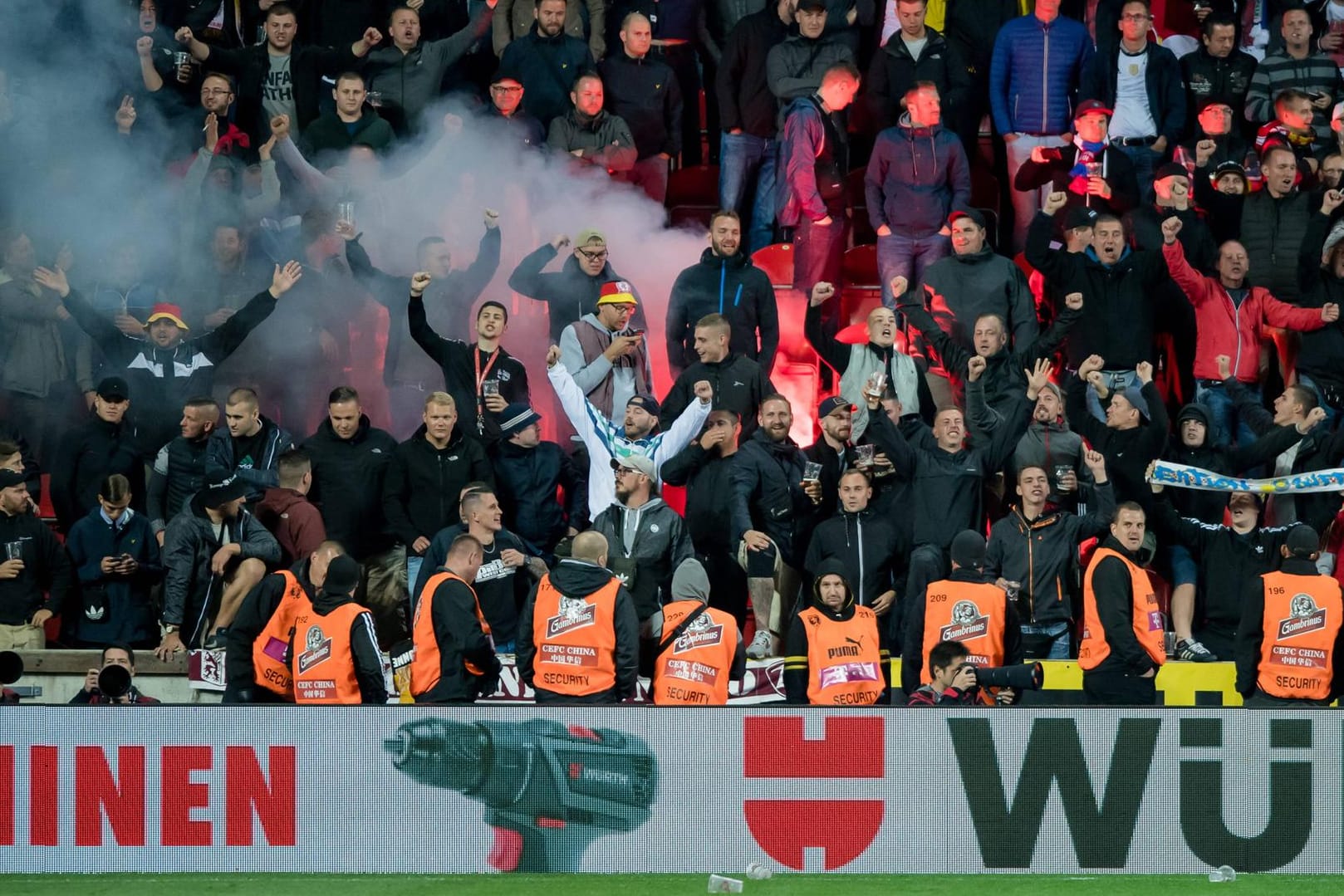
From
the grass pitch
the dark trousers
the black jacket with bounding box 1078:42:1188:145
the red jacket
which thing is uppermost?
the black jacket with bounding box 1078:42:1188:145

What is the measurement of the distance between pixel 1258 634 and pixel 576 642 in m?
3.32

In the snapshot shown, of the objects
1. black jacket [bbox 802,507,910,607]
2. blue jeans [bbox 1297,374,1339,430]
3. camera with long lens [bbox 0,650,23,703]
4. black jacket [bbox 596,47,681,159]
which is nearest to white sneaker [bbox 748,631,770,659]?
black jacket [bbox 802,507,910,607]

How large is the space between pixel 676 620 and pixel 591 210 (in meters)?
5.07

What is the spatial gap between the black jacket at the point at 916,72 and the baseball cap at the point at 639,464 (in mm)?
3998

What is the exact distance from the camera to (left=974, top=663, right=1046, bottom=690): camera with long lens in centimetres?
895

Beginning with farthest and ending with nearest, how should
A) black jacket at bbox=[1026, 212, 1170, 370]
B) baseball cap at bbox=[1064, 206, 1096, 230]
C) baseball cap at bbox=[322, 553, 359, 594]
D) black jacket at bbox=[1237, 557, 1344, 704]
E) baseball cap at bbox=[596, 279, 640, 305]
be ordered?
1. baseball cap at bbox=[1064, 206, 1096, 230]
2. black jacket at bbox=[1026, 212, 1170, 370]
3. baseball cap at bbox=[596, 279, 640, 305]
4. black jacket at bbox=[1237, 557, 1344, 704]
5. baseball cap at bbox=[322, 553, 359, 594]

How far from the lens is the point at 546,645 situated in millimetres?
8742

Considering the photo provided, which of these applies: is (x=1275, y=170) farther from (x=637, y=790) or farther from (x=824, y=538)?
(x=637, y=790)

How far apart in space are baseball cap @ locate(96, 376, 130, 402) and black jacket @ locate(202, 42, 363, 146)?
2724mm

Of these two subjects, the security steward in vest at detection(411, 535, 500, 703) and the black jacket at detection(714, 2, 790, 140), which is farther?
the black jacket at detection(714, 2, 790, 140)

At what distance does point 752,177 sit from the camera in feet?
43.9

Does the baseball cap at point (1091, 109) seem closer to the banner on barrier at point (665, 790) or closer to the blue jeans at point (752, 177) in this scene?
the blue jeans at point (752, 177)

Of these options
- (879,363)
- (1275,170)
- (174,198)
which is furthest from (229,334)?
(1275,170)

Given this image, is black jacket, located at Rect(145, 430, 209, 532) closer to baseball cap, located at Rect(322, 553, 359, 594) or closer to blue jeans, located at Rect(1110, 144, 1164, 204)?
baseball cap, located at Rect(322, 553, 359, 594)
